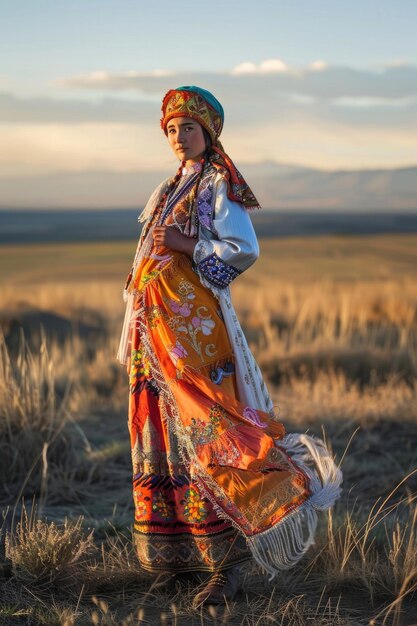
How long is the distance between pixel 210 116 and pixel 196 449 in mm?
1420

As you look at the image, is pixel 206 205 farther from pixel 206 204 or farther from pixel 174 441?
pixel 174 441

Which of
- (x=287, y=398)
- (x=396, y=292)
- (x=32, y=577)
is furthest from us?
(x=396, y=292)

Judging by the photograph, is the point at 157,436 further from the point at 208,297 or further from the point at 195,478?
the point at 208,297

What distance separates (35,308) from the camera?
14.6m

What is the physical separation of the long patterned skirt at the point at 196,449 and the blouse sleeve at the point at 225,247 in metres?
0.13

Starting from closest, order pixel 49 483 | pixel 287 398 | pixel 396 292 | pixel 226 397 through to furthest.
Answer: pixel 226 397 → pixel 49 483 → pixel 287 398 → pixel 396 292

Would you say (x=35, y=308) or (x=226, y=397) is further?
(x=35, y=308)

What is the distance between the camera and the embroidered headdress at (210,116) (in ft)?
12.9

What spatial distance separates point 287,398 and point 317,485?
14.8ft

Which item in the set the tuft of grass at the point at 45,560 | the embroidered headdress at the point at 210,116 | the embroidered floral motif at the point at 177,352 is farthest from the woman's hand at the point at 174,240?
the tuft of grass at the point at 45,560

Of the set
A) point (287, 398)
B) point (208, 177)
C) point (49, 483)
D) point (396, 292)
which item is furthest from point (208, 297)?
point (396, 292)

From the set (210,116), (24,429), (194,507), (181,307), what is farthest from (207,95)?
(24,429)

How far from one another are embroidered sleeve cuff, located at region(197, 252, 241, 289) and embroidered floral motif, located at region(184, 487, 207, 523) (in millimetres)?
886

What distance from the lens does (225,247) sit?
382cm
